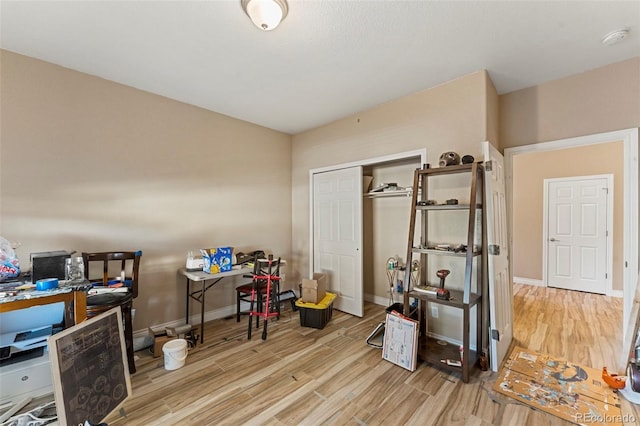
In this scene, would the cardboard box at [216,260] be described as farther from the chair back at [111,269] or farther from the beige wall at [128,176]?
the chair back at [111,269]

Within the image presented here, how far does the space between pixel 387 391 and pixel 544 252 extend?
4756mm

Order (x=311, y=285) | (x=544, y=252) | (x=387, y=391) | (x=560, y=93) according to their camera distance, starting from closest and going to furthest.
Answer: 1. (x=387, y=391)
2. (x=560, y=93)
3. (x=311, y=285)
4. (x=544, y=252)

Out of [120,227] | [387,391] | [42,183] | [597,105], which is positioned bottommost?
[387,391]

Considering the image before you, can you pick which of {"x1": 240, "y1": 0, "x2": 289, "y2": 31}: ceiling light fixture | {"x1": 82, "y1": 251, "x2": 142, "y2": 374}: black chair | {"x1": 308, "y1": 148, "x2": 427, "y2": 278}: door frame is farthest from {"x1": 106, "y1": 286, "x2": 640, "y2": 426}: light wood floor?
{"x1": 240, "y1": 0, "x2": 289, "y2": 31}: ceiling light fixture

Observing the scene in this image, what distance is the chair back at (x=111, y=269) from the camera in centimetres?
Result: 243

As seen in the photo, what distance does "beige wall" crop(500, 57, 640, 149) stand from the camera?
7.43 feet

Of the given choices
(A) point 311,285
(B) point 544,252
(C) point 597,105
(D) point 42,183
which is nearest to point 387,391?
(A) point 311,285

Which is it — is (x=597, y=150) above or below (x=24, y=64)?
below

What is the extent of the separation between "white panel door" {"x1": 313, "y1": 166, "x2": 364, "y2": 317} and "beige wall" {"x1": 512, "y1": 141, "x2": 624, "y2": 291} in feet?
11.4

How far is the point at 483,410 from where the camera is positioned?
1840mm

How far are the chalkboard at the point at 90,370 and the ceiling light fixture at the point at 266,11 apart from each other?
2207 mm

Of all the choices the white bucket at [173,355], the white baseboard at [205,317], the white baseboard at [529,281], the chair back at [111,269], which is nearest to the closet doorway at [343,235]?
the white baseboard at [205,317]

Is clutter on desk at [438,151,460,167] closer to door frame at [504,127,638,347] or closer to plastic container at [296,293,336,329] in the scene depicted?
door frame at [504,127,638,347]

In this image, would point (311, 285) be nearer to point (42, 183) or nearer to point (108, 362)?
point (108, 362)
